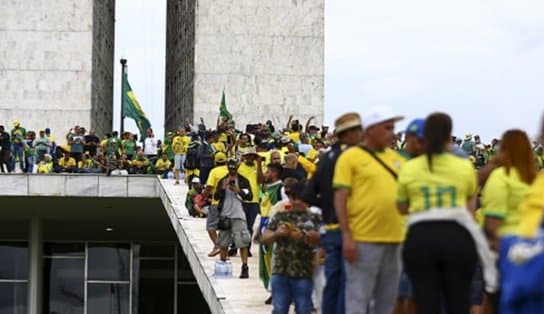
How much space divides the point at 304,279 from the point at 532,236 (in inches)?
206

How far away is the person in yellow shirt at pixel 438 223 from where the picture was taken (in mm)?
6594

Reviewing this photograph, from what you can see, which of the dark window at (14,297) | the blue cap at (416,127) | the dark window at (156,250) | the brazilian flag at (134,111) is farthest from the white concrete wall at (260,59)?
the blue cap at (416,127)

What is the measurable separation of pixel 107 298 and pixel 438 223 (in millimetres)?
29078

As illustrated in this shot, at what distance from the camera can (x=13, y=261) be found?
115ft

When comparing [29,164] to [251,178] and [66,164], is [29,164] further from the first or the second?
[251,178]

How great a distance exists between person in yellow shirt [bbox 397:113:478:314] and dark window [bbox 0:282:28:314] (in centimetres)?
2905

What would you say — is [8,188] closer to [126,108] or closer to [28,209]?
[28,209]

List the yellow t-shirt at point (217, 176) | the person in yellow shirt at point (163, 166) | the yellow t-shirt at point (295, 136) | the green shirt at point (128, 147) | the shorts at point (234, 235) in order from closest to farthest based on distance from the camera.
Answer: the shorts at point (234, 235) < the yellow t-shirt at point (217, 176) < the yellow t-shirt at point (295, 136) < the person in yellow shirt at point (163, 166) < the green shirt at point (128, 147)

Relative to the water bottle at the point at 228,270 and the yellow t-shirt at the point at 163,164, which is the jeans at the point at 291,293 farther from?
the yellow t-shirt at the point at 163,164

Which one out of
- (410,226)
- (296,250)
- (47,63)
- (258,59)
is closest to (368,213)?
(410,226)

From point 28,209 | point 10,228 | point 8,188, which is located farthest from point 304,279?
point 10,228

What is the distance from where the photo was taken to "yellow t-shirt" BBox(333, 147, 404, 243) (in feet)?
24.6

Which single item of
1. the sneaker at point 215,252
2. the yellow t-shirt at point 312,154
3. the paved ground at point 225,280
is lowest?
the paved ground at point 225,280

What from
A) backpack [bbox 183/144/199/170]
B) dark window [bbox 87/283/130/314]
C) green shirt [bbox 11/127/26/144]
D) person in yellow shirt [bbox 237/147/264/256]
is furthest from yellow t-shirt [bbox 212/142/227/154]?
dark window [bbox 87/283/130/314]
